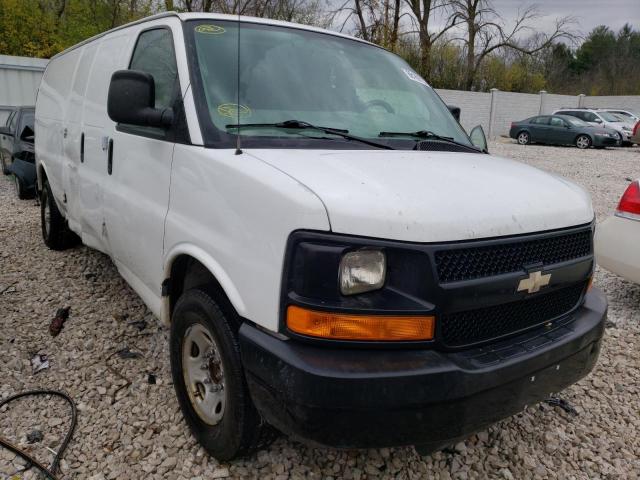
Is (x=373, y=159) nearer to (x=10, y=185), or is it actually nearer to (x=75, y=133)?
(x=75, y=133)

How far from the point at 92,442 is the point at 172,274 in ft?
3.08

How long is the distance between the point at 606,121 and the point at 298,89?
972 inches

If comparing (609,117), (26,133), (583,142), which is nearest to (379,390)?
(26,133)

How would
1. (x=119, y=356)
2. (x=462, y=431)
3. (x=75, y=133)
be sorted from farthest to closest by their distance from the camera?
(x=75, y=133) → (x=119, y=356) → (x=462, y=431)

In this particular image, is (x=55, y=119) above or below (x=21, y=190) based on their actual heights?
above

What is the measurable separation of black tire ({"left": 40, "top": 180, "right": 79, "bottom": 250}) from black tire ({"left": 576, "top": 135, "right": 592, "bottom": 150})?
21370mm

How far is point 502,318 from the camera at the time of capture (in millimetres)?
2121

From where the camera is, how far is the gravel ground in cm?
255

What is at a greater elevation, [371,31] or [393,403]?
[371,31]

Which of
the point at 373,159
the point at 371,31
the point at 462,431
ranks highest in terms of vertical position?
the point at 371,31

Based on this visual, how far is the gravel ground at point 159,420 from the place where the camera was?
2.55 m

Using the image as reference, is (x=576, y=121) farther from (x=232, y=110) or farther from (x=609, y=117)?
(x=232, y=110)

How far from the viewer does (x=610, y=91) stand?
44.3 metres

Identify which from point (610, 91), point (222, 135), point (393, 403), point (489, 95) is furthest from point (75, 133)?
point (610, 91)
